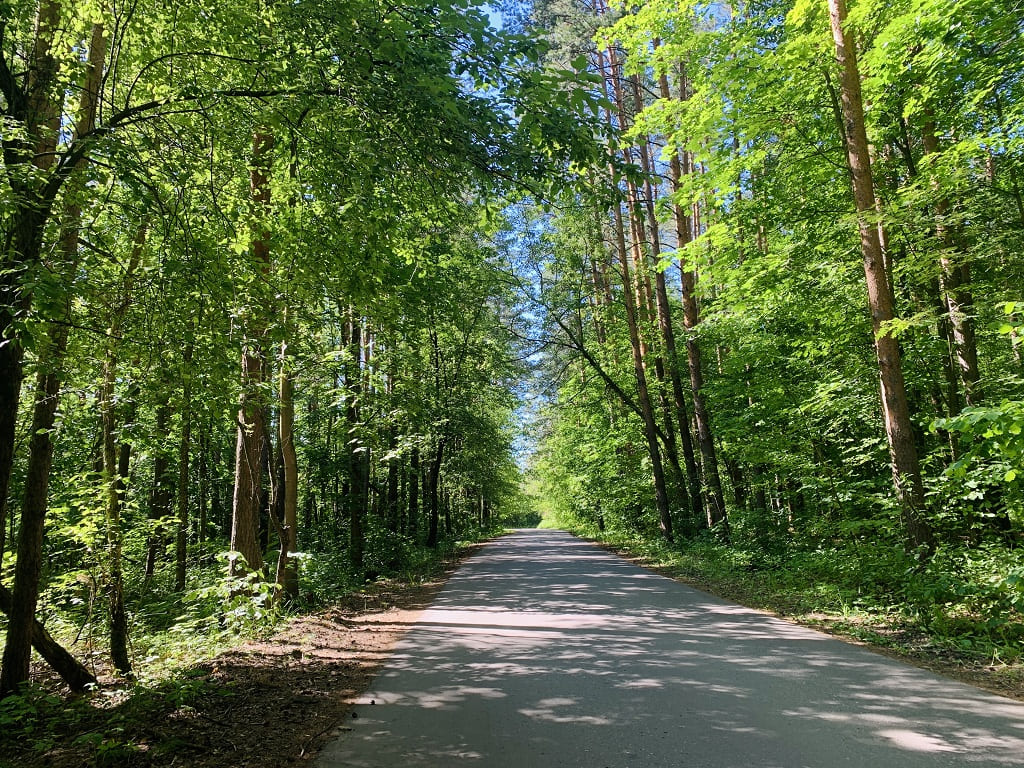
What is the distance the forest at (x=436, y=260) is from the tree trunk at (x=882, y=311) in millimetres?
40

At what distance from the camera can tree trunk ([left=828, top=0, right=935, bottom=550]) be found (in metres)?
7.48

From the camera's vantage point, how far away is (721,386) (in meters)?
14.8

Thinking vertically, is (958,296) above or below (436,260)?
below

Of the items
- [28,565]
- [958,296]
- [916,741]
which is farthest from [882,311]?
[28,565]

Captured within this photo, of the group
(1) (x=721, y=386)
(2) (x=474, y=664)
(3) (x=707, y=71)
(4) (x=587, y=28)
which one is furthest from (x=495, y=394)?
(2) (x=474, y=664)

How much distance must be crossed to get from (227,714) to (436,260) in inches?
231

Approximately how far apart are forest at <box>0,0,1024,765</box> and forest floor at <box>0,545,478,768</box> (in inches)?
35.7

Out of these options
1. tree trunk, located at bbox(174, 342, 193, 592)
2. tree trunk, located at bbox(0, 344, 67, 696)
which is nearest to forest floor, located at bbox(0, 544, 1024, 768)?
tree trunk, located at bbox(0, 344, 67, 696)

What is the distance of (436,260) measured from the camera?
8117mm

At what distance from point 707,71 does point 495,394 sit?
1521cm

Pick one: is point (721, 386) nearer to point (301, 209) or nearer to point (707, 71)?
point (707, 71)

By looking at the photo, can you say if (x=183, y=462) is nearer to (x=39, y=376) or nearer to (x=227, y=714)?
(x=39, y=376)

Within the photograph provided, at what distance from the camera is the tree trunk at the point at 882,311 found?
748cm

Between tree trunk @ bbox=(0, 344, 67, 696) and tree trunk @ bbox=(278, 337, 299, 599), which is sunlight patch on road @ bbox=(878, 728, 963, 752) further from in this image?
tree trunk @ bbox=(278, 337, 299, 599)
